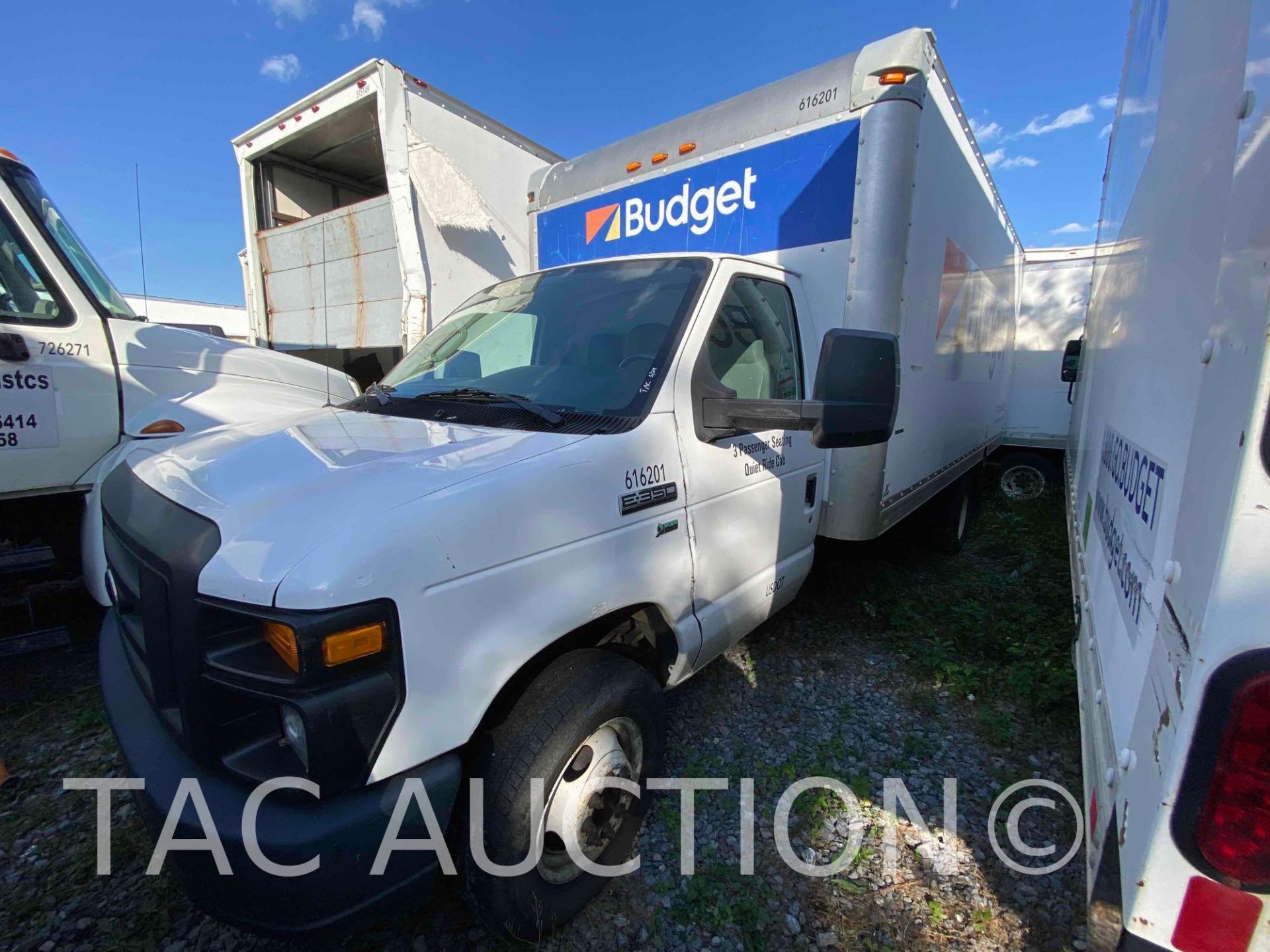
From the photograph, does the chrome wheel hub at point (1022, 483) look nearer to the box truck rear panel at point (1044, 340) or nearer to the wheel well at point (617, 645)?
the box truck rear panel at point (1044, 340)

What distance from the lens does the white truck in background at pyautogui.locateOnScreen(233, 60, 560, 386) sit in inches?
197

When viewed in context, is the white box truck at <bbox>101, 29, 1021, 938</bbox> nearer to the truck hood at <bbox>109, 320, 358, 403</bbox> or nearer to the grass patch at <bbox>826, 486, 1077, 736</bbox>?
the grass patch at <bbox>826, 486, 1077, 736</bbox>

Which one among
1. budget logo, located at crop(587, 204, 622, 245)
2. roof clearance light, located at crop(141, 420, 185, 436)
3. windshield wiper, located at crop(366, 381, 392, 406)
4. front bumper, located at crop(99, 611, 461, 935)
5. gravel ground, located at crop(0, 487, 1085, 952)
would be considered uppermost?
budget logo, located at crop(587, 204, 622, 245)

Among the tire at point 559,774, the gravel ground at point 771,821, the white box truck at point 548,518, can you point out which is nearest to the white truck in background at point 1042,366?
the gravel ground at point 771,821

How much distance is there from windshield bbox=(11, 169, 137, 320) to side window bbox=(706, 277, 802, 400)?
3.48m

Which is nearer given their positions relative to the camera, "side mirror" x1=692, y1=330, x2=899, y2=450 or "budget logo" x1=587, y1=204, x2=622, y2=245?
"side mirror" x1=692, y1=330, x2=899, y2=450

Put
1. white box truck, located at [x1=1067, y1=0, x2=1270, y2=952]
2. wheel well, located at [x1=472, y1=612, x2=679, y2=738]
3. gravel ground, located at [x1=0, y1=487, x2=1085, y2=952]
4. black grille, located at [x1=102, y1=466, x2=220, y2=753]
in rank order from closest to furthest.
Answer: white box truck, located at [x1=1067, y1=0, x2=1270, y2=952], black grille, located at [x1=102, y1=466, x2=220, y2=753], wheel well, located at [x1=472, y1=612, x2=679, y2=738], gravel ground, located at [x1=0, y1=487, x2=1085, y2=952]

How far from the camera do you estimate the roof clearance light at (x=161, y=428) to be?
123 inches

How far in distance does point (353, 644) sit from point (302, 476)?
0.55 m

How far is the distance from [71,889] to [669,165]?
4.43 m

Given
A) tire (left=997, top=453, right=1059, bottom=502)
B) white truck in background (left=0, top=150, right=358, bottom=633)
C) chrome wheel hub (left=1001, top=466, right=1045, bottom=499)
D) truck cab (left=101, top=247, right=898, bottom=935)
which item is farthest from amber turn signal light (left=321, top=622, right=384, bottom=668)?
chrome wheel hub (left=1001, top=466, right=1045, bottom=499)

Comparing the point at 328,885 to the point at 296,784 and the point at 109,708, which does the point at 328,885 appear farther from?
the point at 109,708

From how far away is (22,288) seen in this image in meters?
3.08

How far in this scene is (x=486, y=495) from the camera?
5.12 ft
